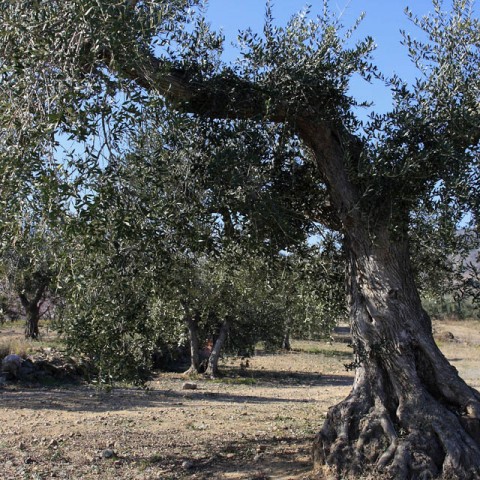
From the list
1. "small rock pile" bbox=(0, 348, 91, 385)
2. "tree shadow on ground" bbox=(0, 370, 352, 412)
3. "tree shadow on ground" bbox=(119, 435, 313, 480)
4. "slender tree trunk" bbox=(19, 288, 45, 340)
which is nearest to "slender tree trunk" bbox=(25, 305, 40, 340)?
"slender tree trunk" bbox=(19, 288, 45, 340)

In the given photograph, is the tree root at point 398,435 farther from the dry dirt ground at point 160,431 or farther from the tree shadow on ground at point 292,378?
the tree shadow on ground at point 292,378

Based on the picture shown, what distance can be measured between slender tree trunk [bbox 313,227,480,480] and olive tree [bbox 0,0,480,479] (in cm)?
1

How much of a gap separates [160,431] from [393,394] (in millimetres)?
4216

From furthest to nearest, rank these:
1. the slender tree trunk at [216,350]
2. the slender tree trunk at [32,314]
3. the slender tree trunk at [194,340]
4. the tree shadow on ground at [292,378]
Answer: the slender tree trunk at [32,314], the slender tree trunk at [194,340], the slender tree trunk at [216,350], the tree shadow on ground at [292,378]

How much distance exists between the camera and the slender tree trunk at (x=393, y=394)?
5.62 meters

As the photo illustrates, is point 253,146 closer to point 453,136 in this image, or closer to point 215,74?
point 215,74

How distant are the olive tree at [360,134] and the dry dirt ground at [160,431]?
1.33 metres

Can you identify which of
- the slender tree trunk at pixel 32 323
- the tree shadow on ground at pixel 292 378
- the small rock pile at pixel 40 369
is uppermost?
the slender tree trunk at pixel 32 323

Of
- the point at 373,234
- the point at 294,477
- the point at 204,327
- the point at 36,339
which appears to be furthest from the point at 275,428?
the point at 36,339

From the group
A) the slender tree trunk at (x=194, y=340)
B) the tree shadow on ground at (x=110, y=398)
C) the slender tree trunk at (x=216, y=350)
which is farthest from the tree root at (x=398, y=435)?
the slender tree trunk at (x=194, y=340)

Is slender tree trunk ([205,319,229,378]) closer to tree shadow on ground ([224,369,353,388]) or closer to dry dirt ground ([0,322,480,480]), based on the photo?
tree shadow on ground ([224,369,353,388])

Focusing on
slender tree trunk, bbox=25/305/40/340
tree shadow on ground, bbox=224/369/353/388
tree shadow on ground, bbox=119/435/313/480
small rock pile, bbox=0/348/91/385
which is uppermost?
slender tree trunk, bbox=25/305/40/340

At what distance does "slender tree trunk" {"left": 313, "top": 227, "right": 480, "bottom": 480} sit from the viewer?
562 centimetres

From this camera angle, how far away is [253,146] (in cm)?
661
